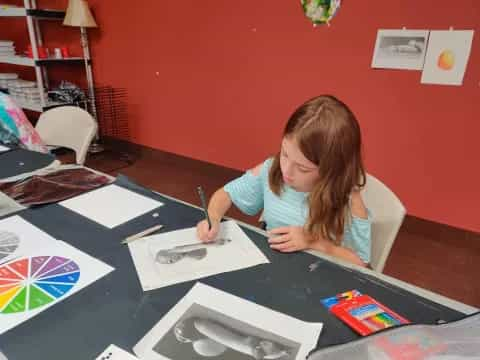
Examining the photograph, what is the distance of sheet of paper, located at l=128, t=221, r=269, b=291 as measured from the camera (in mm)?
679

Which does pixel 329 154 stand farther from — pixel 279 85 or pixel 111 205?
pixel 279 85

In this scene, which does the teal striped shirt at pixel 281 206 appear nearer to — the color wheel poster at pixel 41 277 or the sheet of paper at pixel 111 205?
the sheet of paper at pixel 111 205

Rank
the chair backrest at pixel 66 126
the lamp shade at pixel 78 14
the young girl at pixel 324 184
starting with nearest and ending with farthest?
the young girl at pixel 324 184, the chair backrest at pixel 66 126, the lamp shade at pixel 78 14

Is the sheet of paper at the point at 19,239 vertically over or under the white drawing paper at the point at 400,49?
under

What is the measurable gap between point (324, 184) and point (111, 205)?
563 mm

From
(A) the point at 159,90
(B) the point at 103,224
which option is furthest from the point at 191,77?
(B) the point at 103,224

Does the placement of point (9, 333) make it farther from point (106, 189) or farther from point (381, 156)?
point (381, 156)

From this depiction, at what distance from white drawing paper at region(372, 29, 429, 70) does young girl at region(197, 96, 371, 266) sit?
133cm

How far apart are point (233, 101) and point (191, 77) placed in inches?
17.1

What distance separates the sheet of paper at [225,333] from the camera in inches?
20.0

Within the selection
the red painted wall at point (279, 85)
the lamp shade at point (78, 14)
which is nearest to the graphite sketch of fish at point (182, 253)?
the red painted wall at point (279, 85)

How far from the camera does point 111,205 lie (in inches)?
37.0

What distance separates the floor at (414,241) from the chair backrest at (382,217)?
95 centimetres

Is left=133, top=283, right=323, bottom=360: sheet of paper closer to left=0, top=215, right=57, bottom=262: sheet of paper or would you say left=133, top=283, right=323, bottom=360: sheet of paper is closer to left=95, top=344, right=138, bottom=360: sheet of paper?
left=95, top=344, right=138, bottom=360: sheet of paper
